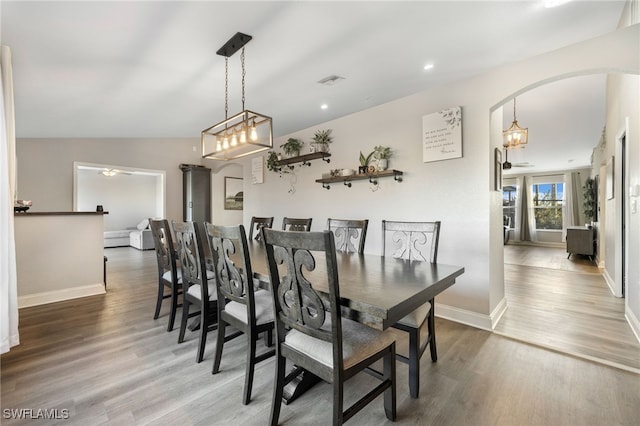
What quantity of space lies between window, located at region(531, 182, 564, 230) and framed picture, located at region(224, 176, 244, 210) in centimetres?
956

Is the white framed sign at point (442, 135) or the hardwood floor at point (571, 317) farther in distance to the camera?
the white framed sign at point (442, 135)

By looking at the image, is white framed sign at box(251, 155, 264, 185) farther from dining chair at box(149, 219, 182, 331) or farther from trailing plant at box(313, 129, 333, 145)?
dining chair at box(149, 219, 182, 331)

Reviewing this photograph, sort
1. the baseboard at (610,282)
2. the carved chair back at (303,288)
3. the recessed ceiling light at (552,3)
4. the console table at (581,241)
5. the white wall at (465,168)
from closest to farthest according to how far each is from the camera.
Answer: the carved chair back at (303,288) → the recessed ceiling light at (552,3) → the white wall at (465,168) → the baseboard at (610,282) → the console table at (581,241)

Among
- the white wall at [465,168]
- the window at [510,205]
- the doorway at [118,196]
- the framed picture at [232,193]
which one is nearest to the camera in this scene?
the white wall at [465,168]

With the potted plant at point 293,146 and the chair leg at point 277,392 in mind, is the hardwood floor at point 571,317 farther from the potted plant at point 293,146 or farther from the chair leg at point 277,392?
the potted plant at point 293,146

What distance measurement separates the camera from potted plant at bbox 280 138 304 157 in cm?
435

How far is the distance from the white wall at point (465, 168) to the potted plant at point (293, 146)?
36.7 inches

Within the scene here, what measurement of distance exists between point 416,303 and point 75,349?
262cm

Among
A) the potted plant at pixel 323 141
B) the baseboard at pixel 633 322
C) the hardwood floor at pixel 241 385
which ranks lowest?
the hardwood floor at pixel 241 385

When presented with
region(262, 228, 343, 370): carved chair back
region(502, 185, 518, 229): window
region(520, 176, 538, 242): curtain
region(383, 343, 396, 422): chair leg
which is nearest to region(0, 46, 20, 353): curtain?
region(262, 228, 343, 370): carved chair back

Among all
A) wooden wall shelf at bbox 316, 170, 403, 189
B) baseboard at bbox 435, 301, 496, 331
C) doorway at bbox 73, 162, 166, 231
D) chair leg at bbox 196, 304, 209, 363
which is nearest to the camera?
chair leg at bbox 196, 304, 209, 363

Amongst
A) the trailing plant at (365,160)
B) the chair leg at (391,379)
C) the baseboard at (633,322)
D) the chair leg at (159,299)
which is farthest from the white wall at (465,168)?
the chair leg at (159,299)

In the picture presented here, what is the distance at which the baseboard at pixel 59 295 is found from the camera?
3.22 m

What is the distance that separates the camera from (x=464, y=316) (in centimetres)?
281
